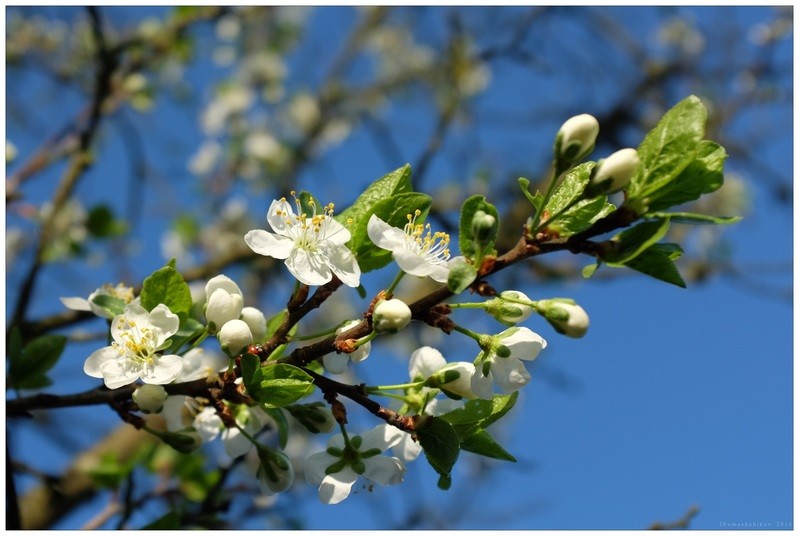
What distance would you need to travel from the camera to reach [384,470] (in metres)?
1.28

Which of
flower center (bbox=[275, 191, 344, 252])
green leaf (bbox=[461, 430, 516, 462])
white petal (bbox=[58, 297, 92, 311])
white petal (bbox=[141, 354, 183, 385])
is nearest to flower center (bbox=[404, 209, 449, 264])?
flower center (bbox=[275, 191, 344, 252])

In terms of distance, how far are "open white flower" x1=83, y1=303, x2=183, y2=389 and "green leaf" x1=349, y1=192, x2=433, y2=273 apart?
332mm

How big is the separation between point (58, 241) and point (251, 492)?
163 cm

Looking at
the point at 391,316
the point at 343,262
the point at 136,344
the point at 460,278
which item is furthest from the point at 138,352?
the point at 460,278

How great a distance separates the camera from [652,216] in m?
1.07

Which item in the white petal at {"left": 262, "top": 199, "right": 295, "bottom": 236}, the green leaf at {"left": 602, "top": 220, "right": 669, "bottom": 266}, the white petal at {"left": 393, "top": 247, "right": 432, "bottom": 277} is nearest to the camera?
the green leaf at {"left": 602, "top": 220, "right": 669, "bottom": 266}

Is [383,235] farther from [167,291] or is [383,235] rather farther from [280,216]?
[167,291]

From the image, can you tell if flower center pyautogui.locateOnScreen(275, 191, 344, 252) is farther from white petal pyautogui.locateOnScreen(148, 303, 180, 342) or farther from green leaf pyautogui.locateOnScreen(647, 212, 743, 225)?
green leaf pyautogui.locateOnScreen(647, 212, 743, 225)

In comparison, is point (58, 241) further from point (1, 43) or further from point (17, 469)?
point (17, 469)

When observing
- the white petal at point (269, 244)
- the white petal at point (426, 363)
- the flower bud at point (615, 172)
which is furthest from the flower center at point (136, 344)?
the flower bud at point (615, 172)

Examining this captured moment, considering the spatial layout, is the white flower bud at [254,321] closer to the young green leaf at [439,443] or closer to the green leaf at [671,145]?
the young green leaf at [439,443]

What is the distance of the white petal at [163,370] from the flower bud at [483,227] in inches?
21.1

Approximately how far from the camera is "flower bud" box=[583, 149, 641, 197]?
1.04m

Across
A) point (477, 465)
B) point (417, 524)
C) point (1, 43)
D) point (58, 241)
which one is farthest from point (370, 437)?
point (477, 465)
